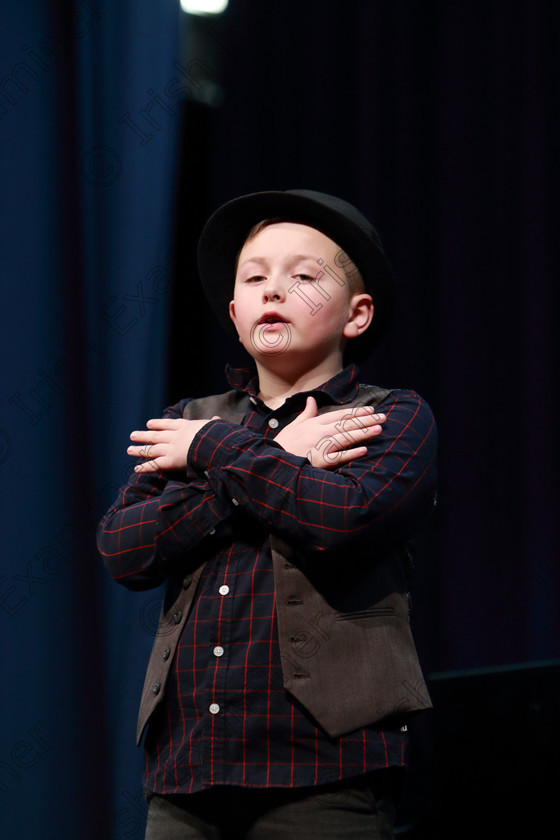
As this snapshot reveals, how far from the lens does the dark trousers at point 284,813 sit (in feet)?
3.89

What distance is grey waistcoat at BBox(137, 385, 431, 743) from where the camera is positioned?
1195 mm

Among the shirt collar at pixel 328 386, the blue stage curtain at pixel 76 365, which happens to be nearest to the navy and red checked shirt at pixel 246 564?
the shirt collar at pixel 328 386

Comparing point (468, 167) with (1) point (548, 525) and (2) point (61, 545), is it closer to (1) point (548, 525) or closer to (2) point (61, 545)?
(1) point (548, 525)

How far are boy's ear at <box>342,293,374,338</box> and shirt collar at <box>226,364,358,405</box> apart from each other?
0.06 meters

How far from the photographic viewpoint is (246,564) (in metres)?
1.30

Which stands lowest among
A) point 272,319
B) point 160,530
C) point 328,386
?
point 160,530

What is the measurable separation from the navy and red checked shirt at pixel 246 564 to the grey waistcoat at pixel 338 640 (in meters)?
0.02

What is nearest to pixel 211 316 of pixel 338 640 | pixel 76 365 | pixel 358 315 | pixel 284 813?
pixel 76 365

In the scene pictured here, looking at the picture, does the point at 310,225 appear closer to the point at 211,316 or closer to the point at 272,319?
the point at 272,319

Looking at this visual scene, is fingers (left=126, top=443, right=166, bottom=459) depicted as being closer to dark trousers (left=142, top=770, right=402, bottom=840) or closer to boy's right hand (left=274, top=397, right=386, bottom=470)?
boy's right hand (left=274, top=397, right=386, bottom=470)

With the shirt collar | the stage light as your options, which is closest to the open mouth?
the shirt collar

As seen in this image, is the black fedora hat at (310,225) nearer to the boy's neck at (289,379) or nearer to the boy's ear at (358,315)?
the boy's ear at (358,315)

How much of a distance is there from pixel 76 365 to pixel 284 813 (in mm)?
1265

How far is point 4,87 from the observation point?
2.12 metres
